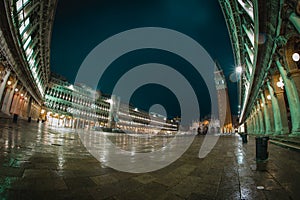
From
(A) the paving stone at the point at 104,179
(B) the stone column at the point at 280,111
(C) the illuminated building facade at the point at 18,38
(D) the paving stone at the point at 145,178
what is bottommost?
(D) the paving stone at the point at 145,178

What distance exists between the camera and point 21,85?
2814 centimetres

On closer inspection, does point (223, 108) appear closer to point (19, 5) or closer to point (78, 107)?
point (78, 107)

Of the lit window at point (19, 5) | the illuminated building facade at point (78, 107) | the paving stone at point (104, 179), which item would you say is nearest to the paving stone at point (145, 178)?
the paving stone at point (104, 179)

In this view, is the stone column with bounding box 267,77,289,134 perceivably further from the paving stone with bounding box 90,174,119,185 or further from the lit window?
the lit window

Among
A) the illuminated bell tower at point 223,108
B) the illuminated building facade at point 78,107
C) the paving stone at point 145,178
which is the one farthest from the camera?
the illuminated bell tower at point 223,108

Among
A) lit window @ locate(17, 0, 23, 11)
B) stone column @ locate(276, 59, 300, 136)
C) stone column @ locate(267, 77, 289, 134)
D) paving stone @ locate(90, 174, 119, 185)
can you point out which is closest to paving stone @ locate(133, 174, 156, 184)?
paving stone @ locate(90, 174, 119, 185)

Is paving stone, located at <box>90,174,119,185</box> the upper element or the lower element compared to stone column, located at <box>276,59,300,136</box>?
lower

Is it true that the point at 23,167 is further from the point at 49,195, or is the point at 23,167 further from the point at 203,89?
the point at 203,89

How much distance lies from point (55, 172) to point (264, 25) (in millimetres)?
14047

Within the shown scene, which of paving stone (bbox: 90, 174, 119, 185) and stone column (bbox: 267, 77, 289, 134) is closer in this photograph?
paving stone (bbox: 90, 174, 119, 185)

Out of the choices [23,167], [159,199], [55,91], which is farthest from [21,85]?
[55,91]

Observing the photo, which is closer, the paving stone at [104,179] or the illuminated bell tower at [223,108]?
the paving stone at [104,179]

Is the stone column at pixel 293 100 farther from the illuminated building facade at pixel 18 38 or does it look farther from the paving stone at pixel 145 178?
the illuminated building facade at pixel 18 38

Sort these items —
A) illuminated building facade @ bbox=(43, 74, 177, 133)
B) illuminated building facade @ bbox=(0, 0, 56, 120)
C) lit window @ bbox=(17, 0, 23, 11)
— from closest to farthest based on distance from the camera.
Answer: illuminated building facade @ bbox=(0, 0, 56, 120) < lit window @ bbox=(17, 0, 23, 11) < illuminated building facade @ bbox=(43, 74, 177, 133)
